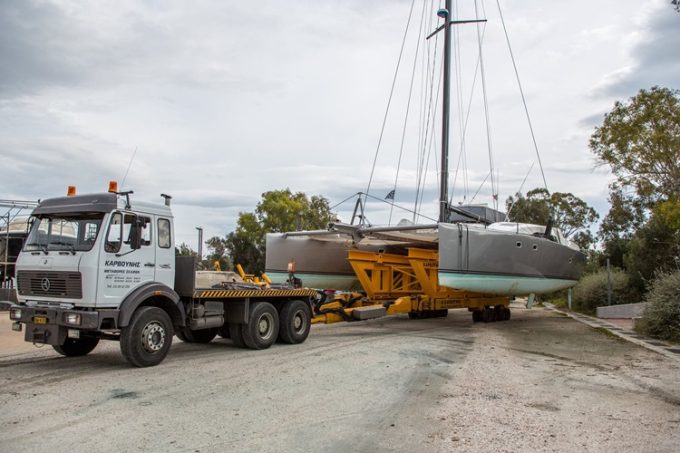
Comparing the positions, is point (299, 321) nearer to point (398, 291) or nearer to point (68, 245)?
point (68, 245)

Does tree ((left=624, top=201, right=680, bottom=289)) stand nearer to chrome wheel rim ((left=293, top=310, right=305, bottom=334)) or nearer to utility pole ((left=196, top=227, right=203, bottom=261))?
chrome wheel rim ((left=293, top=310, right=305, bottom=334))

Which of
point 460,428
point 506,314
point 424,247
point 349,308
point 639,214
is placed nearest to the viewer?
point 460,428

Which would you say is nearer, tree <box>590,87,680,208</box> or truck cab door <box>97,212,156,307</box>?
truck cab door <box>97,212,156,307</box>

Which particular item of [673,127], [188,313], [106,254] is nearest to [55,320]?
[106,254]

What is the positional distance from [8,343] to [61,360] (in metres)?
3.06

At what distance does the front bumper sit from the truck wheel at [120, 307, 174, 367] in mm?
315

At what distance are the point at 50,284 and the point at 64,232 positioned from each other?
76 cm

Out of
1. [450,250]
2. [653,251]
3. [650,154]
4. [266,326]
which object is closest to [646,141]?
[650,154]

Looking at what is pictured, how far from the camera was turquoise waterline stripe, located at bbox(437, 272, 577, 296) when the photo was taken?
1263 centimetres

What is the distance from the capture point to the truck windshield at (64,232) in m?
7.78

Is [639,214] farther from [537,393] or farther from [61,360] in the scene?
[61,360]

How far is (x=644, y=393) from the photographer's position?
6.60 metres

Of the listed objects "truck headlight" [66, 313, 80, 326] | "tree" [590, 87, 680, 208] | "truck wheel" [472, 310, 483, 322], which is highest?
"tree" [590, 87, 680, 208]

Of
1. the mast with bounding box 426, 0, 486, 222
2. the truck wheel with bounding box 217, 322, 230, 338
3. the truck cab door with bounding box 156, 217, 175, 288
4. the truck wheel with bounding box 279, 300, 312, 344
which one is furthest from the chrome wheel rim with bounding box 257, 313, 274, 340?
the mast with bounding box 426, 0, 486, 222
